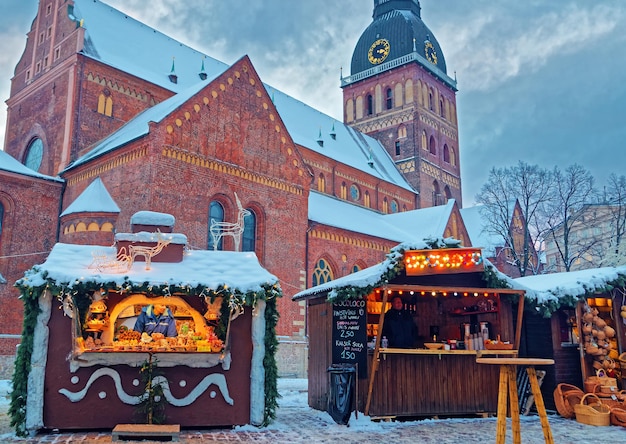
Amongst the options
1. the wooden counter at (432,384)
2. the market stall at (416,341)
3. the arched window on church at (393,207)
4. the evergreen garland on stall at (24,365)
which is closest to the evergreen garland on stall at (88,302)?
the evergreen garland on stall at (24,365)

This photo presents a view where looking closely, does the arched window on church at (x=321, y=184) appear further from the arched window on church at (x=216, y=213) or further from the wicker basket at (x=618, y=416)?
the wicker basket at (x=618, y=416)

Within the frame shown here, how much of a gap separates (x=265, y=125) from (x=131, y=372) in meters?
16.0

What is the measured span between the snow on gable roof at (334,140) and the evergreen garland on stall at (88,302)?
80.3 feet

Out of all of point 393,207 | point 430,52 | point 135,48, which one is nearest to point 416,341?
point 135,48

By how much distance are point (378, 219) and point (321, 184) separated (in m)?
4.53

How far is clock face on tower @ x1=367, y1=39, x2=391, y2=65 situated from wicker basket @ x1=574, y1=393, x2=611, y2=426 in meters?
41.9

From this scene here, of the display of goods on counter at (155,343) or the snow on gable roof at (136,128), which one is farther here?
the snow on gable roof at (136,128)

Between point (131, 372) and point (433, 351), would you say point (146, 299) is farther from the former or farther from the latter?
point (433, 351)

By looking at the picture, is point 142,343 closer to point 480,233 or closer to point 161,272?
point 161,272

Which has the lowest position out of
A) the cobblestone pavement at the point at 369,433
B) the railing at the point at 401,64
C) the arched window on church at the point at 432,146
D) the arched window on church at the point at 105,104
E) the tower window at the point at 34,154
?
the cobblestone pavement at the point at 369,433

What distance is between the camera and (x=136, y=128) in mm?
23766

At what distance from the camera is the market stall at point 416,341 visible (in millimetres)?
12234

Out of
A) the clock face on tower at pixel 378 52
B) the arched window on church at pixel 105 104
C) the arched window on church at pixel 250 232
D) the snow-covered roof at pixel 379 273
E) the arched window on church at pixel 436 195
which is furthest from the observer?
the clock face on tower at pixel 378 52

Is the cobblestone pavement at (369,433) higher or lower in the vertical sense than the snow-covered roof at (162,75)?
lower
